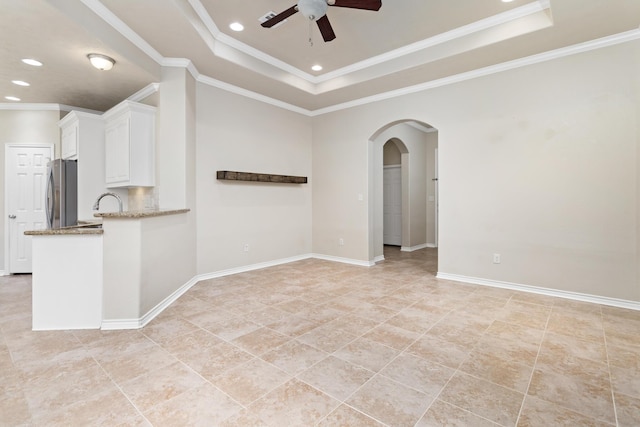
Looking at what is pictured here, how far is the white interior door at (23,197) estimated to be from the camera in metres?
4.73

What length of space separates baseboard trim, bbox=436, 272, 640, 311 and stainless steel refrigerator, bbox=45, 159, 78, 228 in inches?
210

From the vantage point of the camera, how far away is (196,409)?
1678 millimetres

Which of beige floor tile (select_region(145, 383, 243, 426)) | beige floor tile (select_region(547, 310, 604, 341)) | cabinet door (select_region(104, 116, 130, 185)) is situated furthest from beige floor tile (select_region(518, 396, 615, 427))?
cabinet door (select_region(104, 116, 130, 185))

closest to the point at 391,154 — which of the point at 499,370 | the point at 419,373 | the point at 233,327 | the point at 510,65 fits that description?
the point at 510,65

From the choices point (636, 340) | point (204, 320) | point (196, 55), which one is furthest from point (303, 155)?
point (636, 340)

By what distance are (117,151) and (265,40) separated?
2.43 m

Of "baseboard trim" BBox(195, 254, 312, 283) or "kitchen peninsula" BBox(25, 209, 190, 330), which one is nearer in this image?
"kitchen peninsula" BBox(25, 209, 190, 330)

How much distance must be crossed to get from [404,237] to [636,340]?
4.64 meters

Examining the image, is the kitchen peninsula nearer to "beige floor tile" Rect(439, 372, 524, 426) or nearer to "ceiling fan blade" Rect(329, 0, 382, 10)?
"ceiling fan blade" Rect(329, 0, 382, 10)

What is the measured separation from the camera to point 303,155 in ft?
19.5

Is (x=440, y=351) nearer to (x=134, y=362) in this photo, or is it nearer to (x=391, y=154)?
(x=134, y=362)

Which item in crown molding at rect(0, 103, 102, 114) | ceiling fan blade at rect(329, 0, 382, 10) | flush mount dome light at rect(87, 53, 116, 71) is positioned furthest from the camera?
crown molding at rect(0, 103, 102, 114)

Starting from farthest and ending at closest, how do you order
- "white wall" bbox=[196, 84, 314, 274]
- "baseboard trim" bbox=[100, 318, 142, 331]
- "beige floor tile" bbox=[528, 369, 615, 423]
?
"white wall" bbox=[196, 84, 314, 274]
"baseboard trim" bbox=[100, 318, 142, 331]
"beige floor tile" bbox=[528, 369, 615, 423]

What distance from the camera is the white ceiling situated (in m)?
2.81
